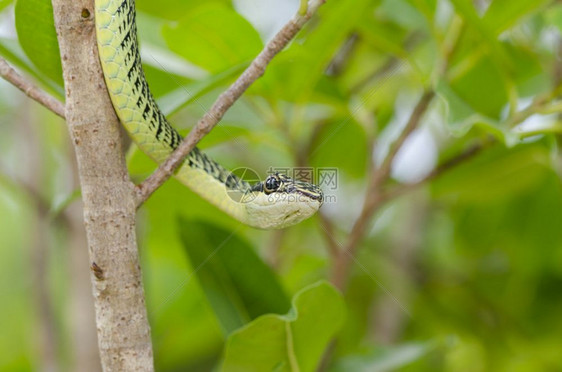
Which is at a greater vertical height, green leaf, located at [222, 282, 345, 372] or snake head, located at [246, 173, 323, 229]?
snake head, located at [246, 173, 323, 229]

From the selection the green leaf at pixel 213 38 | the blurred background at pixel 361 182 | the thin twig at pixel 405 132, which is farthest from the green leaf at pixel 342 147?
the green leaf at pixel 213 38

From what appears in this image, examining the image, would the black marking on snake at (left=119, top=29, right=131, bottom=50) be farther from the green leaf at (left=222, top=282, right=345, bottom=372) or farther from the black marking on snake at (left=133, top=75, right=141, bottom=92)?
the green leaf at (left=222, top=282, right=345, bottom=372)

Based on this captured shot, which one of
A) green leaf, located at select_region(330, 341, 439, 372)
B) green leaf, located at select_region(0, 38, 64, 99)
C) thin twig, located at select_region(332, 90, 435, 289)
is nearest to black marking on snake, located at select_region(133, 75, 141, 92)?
green leaf, located at select_region(0, 38, 64, 99)

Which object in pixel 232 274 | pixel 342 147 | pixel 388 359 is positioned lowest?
pixel 388 359

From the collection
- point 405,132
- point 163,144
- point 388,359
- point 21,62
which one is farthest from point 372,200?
point 21,62

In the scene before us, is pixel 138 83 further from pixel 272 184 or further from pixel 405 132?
pixel 405 132

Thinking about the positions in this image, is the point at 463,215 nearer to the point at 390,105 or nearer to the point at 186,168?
the point at 390,105

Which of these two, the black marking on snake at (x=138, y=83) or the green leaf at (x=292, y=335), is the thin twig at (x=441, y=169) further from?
the black marking on snake at (x=138, y=83)
